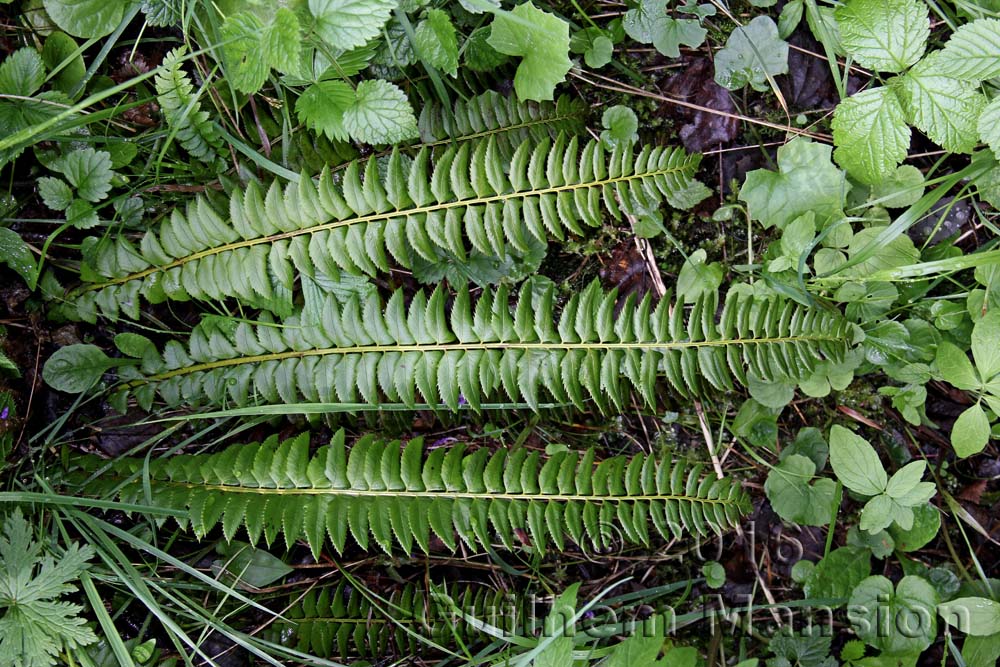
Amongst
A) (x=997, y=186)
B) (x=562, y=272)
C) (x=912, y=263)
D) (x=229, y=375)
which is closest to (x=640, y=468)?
(x=562, y=272)

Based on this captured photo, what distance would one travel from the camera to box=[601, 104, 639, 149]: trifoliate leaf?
8.96ft

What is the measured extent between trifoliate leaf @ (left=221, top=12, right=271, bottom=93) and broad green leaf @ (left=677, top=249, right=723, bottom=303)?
1.61m

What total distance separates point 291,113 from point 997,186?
2559 mm

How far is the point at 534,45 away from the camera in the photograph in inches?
94.6

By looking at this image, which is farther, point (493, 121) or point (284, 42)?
point (493, 121)

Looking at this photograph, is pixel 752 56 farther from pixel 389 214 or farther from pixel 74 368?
pixel 74 368

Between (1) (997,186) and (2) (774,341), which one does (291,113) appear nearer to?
(2) (774,341)

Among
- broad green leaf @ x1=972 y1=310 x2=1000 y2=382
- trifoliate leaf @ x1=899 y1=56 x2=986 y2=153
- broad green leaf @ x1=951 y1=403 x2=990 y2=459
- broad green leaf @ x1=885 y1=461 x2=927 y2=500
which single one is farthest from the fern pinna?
trifoliate leaf @ x1=899 y1=56 x2=986 y2=153

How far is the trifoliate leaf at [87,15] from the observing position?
242 centimetres

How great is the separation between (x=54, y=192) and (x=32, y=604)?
4.37 ft

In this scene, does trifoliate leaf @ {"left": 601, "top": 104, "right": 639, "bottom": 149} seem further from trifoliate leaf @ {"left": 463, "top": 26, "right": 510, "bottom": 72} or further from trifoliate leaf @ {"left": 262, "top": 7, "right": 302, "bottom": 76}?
trifoliate leaf @ {"left": 262, "top": 7, "right": 302, "bottom": 76}

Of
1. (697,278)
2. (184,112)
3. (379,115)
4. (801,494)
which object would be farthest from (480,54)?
(801,494)

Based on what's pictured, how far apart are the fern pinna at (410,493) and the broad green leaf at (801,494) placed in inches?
12.3

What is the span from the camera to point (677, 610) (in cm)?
271
